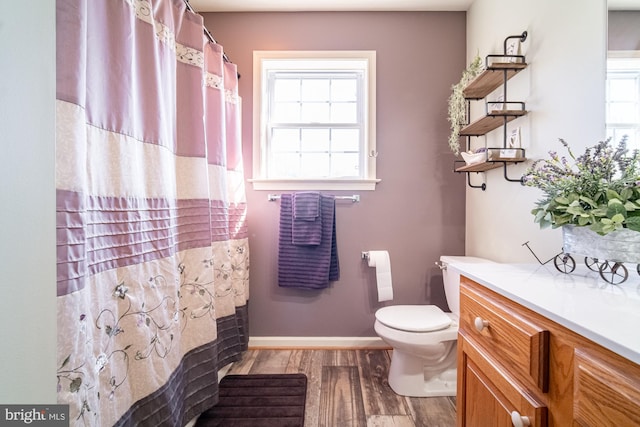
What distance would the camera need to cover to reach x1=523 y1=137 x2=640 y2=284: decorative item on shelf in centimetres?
68

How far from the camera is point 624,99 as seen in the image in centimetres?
83

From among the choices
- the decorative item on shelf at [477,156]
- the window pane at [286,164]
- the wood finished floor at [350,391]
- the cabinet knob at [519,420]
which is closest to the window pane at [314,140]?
the window pane at [286,164]

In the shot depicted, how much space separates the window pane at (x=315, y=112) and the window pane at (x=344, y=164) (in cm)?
30

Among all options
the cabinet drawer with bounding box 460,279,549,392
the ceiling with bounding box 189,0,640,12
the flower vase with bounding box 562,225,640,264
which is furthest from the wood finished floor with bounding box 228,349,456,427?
the ceiling with bounding box 189,0,640,12

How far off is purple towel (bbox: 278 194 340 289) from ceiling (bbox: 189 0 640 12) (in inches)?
52.6

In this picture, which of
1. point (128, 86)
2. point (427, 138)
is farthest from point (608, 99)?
point (128, 86)

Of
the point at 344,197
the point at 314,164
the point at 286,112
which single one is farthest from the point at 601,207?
the point at 286,112

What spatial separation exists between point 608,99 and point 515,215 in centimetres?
62

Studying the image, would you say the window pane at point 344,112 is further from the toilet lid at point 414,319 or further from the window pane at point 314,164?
the toilet lid at point 414,319

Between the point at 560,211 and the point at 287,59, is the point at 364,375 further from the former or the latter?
the point at 287,59

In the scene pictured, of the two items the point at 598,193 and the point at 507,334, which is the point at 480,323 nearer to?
the point at 507,334

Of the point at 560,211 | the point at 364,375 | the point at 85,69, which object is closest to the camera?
the point at 85,69

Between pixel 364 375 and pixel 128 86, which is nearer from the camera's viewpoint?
pixel 128 86

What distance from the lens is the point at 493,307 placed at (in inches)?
28.2
